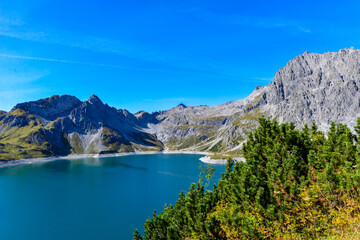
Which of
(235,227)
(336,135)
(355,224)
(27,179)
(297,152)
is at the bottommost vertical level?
(27,179)

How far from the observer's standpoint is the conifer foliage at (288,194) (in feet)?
52.5

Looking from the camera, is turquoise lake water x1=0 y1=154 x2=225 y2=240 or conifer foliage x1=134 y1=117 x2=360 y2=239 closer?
conifer foliage x1=134 y1=117 x2=360 y2=239

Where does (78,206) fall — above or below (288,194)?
below

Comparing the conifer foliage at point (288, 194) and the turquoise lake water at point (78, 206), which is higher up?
the conifer foliage at point (288, 194)

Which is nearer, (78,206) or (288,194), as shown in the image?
(288,194)

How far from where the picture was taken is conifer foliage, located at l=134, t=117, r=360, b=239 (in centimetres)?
1602

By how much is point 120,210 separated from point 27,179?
11043 cm

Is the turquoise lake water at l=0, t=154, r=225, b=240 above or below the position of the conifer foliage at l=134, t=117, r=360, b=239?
below

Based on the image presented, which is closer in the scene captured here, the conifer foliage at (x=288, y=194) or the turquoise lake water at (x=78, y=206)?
the conifer foliage at (x=288, y=194)

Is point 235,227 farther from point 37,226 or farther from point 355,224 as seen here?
point 37,226

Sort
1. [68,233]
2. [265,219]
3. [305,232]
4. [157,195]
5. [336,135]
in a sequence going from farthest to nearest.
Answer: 1. [157,195]
2. [68,233]
3. [336,135]
4. [265,219]
5. [305,232]

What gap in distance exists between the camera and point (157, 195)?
354 feet

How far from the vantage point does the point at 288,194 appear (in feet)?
62.0

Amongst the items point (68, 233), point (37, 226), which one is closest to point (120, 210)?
point (68, 233)
